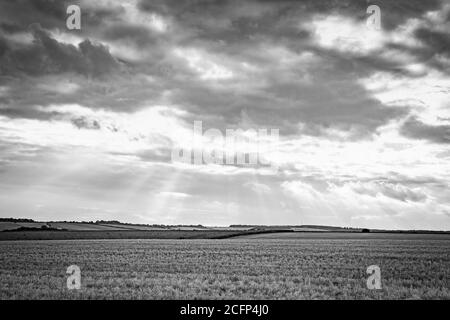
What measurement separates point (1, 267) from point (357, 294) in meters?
21.8

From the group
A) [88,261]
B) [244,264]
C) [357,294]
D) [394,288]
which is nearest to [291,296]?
[357,294]

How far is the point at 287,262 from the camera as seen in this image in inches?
1155

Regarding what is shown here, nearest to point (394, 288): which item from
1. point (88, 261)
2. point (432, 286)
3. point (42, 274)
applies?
point (432, 286)

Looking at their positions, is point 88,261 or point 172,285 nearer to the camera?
point 172,285

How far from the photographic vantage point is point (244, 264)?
92.5ft
